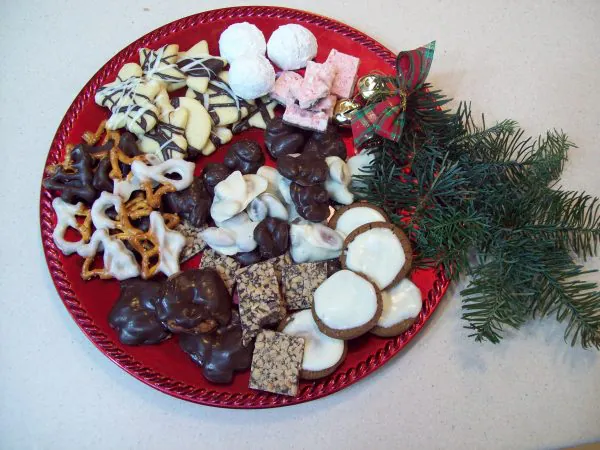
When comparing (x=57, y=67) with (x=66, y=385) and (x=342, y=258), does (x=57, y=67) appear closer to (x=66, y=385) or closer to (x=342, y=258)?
(x=66, y=385)

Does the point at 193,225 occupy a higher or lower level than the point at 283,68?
lower

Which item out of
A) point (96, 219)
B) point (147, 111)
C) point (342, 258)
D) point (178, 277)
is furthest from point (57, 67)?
point (342, 258)

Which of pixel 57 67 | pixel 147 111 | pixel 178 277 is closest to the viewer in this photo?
pixel 178 277

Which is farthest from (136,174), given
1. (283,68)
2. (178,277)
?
(283,68)

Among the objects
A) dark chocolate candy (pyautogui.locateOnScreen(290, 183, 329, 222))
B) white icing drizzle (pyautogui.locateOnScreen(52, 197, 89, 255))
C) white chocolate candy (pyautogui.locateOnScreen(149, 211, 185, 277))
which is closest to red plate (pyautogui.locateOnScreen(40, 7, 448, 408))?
white icing drizzle (pyautogui.locateOnScreen(52, 197, 89, 255))

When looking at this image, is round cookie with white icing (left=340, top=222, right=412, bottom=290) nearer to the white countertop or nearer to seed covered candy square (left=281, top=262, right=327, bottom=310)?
seed covered candy square (left=281, top=262, right=327, bottom=310)

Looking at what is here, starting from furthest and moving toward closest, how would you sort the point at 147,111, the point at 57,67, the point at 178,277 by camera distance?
the point at 57,67, the point at 147,111, the point at 178,277

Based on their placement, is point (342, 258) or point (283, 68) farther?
point (283, 68)

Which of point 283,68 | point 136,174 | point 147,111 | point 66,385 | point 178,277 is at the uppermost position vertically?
point 283,68

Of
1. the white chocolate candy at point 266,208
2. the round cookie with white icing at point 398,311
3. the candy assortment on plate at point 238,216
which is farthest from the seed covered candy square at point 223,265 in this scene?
the round cookie with white icing at point 398,311
